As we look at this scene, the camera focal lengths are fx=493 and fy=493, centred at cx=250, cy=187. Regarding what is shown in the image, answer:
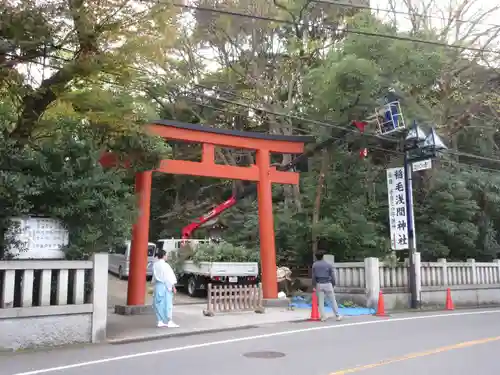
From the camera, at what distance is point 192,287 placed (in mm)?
18781

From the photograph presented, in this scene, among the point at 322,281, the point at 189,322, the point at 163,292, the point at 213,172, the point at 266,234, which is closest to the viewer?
the point at 163,292

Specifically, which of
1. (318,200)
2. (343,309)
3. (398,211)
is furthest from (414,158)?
(343,309)

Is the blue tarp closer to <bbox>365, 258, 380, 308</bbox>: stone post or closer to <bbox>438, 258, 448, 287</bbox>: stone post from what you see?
<bbox>365, 258, 380, 308</bbox>: stone post

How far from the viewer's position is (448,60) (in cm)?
2019

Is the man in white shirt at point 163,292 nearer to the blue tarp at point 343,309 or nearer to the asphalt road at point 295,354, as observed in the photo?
the asphalt road at point 295,354

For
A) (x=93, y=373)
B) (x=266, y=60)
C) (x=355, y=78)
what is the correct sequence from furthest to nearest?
(x=266, y=60) → (x=355, y=78) → (x=93, y=373)

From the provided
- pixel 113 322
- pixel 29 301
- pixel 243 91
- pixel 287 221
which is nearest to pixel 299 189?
pixel 287 221

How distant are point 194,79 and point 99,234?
619 inches

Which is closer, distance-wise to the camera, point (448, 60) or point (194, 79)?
point (448, 60)

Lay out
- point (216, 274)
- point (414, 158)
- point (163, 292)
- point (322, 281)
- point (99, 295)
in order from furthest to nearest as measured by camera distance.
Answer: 1. point (216, 274)
2. point (414, 158)
3. point (322, 281)
4. point (163, 292)
5. point (99, 295)

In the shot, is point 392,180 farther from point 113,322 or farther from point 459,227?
point 113,322

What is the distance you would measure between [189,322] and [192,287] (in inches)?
269

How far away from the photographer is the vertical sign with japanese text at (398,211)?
16.7m

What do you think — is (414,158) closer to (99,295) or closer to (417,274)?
(417,274)
